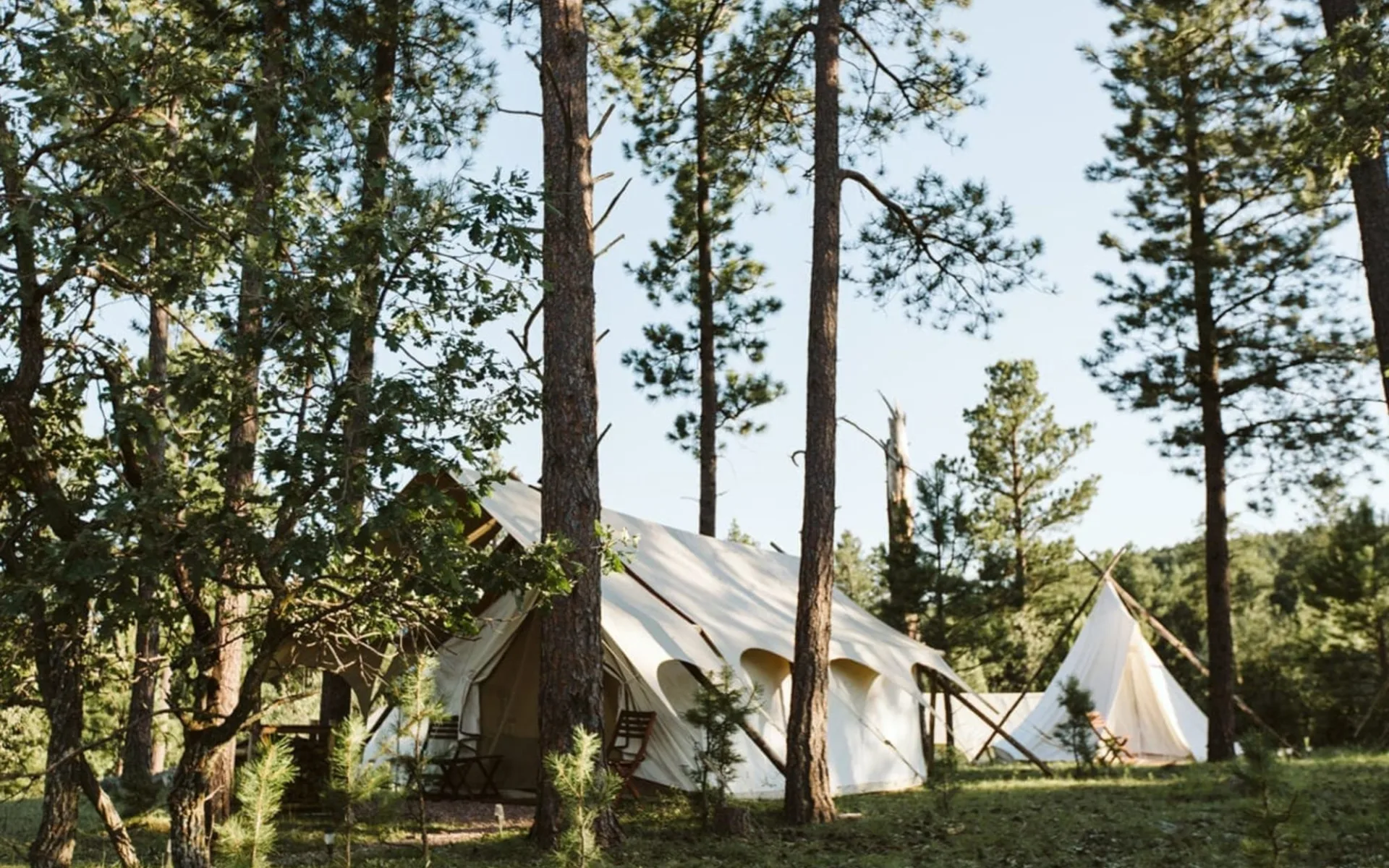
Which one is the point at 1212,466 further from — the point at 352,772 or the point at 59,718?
the point at 59,718

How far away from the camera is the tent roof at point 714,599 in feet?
33.0

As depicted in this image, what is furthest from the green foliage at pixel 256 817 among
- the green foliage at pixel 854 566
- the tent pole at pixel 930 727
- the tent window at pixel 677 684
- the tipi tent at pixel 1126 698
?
the green foliage at pixel 854 566

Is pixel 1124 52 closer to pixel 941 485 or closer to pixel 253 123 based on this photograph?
pixel 941 485

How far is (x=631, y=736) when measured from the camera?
393 inches

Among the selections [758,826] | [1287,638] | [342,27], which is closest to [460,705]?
[758,826]

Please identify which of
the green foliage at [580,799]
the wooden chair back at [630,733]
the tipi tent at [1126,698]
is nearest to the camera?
the green foliage at [580,799]

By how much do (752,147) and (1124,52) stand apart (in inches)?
229

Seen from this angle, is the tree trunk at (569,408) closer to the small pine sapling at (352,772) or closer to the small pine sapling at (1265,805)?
the small pine sapling at (352,772)

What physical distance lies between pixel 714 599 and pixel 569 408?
14.9ft

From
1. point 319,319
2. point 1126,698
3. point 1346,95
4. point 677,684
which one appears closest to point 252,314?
point 319,319

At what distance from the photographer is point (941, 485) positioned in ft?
51.1

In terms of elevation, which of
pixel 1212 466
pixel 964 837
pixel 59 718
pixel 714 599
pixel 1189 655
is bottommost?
pixel 964 837

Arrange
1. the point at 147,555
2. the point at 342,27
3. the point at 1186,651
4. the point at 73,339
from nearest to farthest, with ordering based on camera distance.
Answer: the point at 147,555 < the point at 73,339 < the point at 342,27 < the point at 1186,651

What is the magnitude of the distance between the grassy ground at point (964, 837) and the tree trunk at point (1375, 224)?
3147mm
